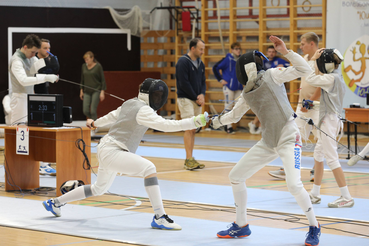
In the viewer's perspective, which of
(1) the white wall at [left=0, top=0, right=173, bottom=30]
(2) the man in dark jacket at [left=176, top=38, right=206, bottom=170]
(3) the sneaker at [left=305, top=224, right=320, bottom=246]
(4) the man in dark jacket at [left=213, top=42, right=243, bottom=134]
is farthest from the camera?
(1) the white wall at [left=0, top=0, right=173, bottom=30]

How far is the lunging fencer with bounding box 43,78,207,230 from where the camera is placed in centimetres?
332

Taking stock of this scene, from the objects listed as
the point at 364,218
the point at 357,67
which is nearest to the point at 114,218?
the point at 364,218

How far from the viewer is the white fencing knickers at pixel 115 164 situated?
3.37 meters

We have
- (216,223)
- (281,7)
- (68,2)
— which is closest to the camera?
(216,223)

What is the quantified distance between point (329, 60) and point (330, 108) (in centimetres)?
37

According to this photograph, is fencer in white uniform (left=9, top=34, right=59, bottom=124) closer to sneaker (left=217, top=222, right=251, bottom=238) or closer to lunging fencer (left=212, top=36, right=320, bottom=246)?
lunging fencer (left=212, top=36, right=320, bottom=246)

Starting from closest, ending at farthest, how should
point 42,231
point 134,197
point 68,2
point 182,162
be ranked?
point 42,231 → point 134,197 → point 182,162 → point 68,2

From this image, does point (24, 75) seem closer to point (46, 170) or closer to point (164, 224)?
point (46, 170)

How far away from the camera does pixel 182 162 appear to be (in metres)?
6.46

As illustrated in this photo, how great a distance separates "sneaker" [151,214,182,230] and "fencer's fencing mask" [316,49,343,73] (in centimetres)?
174

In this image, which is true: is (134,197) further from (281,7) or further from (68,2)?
(68,2)

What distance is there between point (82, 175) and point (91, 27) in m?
6.51

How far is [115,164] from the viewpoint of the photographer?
11.2 feet

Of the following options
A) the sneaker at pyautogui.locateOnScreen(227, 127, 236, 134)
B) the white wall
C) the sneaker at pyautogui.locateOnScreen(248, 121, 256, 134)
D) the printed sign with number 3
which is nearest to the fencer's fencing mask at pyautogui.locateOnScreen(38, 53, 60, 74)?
the printed sign with number 3
